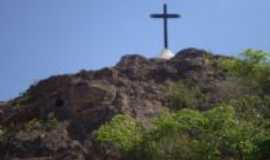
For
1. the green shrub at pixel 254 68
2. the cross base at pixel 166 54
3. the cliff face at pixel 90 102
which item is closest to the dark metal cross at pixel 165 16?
the cross base at pixel 166 54

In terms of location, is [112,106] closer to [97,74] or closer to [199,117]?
[97,74]

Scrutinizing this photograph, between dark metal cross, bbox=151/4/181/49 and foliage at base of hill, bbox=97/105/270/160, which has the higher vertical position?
dark metal cross, bbox=151/4/181/49

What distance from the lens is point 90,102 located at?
76.2 feet

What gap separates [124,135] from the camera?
19203 mm

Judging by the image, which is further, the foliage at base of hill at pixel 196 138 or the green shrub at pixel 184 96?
the green shrub at pixel 184 96

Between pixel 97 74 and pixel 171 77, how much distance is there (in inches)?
93.1

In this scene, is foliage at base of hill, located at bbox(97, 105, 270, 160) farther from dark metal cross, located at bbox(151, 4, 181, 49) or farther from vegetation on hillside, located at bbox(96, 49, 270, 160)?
dark metal cross, located at bbox(151, 4, 181, 49)

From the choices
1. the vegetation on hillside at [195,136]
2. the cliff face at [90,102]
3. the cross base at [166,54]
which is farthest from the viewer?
the cross base at [166,54]

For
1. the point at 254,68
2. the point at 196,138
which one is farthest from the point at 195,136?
the point at 254,68

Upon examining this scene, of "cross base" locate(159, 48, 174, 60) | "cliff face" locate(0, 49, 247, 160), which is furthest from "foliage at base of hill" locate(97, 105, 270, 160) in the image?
"cross base" locate(159, 48, 174, 60)

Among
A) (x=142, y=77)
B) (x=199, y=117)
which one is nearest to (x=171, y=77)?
(x=142, y=77)

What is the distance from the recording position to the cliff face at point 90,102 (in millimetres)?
21828

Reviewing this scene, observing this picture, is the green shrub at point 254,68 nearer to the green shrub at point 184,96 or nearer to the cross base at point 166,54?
the green shrub at point 184,96

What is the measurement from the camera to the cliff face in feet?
71.6
